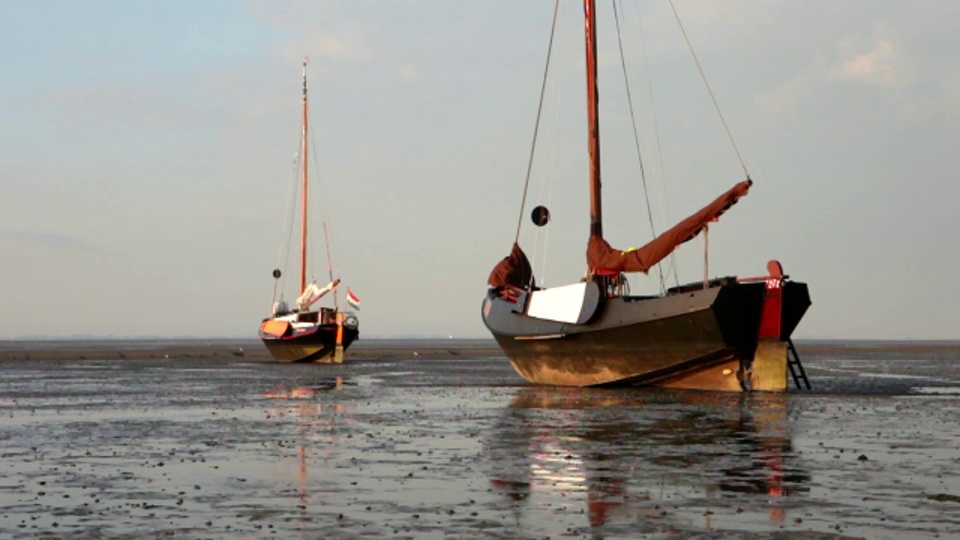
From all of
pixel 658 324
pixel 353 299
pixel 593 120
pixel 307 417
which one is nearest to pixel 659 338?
pixel 658 324

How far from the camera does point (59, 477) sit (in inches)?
730

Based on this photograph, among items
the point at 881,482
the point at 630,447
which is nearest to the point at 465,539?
the point at 881,482

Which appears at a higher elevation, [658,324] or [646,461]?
[658,324]

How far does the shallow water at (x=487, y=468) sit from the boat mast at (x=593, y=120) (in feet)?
33.7

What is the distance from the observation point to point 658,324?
3828cm

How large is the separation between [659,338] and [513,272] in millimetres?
12918

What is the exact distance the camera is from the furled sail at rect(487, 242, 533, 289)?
50.5m

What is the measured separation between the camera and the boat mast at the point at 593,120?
46281 mm

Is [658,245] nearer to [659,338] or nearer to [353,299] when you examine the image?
[659,338]

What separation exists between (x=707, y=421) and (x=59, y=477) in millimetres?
14523

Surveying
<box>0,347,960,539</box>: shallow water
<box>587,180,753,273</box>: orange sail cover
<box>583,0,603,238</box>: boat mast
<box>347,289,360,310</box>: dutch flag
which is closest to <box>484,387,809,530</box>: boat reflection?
<box>0,347,960,539</box>: shallow water

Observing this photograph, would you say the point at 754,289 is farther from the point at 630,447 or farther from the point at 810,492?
the point at 810,492

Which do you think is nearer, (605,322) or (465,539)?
(465,539)

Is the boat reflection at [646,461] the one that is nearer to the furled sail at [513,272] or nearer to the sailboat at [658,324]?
the sailboat at [658,324]
